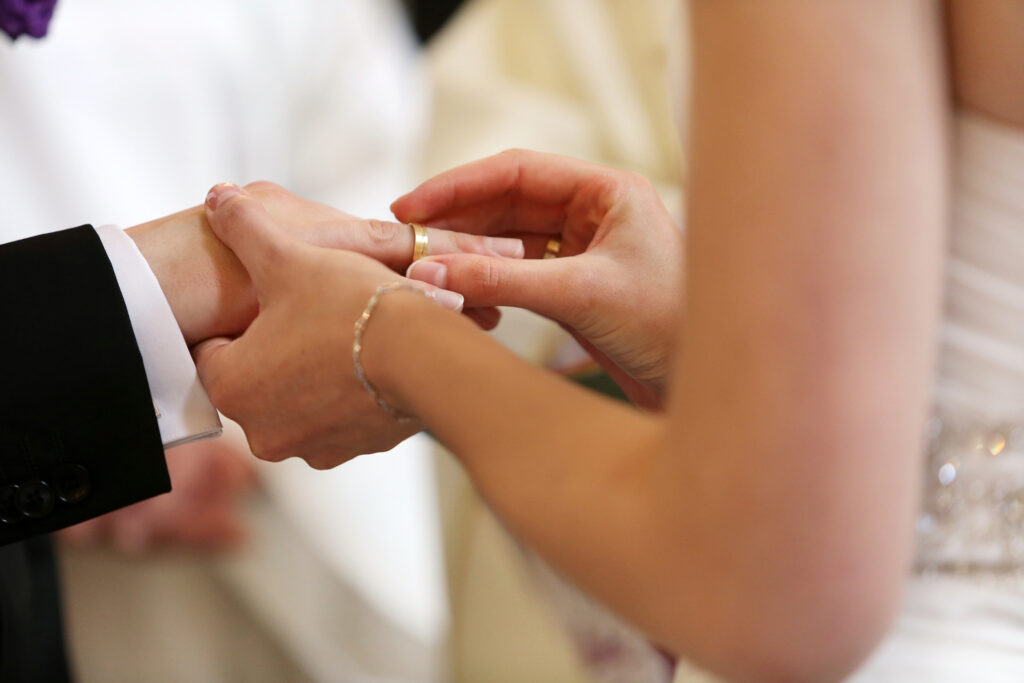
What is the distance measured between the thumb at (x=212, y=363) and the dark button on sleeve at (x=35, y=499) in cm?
15

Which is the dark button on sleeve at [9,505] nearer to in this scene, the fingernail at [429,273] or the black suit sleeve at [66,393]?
the black suit sleeve at [66,393]

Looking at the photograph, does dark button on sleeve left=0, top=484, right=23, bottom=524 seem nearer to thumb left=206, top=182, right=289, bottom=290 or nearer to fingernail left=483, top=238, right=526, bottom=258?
thumb left=206, top=182, right=289, bottom=290

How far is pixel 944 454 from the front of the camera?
638 mm

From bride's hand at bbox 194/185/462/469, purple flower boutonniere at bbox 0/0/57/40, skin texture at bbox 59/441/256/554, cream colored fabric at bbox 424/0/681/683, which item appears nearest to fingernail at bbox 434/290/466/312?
bride's hand at bbox 194/185/462/469

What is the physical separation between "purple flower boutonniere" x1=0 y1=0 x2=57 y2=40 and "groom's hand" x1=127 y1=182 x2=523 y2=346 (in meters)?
0.25

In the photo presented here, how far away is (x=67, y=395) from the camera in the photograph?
2.37 feet

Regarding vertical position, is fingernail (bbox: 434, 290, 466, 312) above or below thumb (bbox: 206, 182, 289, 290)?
below

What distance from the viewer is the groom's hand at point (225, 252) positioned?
2.71ft

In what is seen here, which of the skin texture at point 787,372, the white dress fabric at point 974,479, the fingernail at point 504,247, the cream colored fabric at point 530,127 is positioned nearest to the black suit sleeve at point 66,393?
the fingernail at point 504,247

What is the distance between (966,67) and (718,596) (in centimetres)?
30

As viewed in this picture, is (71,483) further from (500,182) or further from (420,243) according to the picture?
(500,182)

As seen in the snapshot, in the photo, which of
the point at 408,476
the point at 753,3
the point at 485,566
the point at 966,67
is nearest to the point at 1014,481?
the point at 966,67

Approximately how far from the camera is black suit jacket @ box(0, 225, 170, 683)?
2.33 ft

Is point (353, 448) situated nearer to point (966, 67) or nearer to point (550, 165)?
point (550, 165)
